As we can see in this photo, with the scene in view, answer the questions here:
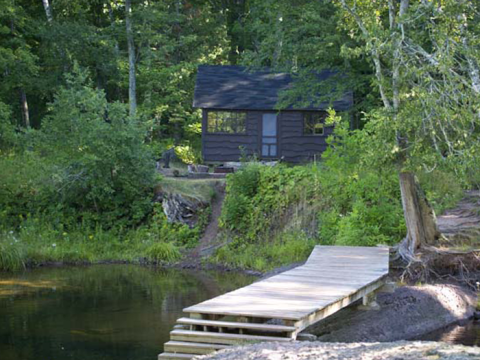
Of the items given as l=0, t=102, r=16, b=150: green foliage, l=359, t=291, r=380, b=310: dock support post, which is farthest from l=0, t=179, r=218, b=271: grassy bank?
l=359, t=291, r=380, b=310: dock support post

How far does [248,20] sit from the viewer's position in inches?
1463

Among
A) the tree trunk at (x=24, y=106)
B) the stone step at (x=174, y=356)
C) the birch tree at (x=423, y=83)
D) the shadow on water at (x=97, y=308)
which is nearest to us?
the stone step at (x=174, y=356)

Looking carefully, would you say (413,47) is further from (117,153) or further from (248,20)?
(248,20)

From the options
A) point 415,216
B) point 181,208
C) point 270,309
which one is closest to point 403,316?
point 415,216

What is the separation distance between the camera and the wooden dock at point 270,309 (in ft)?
28.6

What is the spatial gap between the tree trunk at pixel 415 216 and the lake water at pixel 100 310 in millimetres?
2249

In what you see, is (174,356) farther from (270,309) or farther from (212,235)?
(212,235)

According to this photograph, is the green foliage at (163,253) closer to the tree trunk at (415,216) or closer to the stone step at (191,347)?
the tree trunk at (415,216)

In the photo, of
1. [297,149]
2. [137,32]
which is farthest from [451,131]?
[137,32]

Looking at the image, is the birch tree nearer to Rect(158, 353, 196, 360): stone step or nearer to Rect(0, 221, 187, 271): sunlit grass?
Rect(158, 353, 196, 360): stone step

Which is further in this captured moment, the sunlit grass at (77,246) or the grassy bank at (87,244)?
the grassy bank at (87,244)

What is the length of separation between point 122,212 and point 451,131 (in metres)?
11.4

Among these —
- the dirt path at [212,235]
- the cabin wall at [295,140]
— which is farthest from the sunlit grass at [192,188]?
the cabin wall at [295,140]

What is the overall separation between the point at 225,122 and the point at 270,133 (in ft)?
5.57
